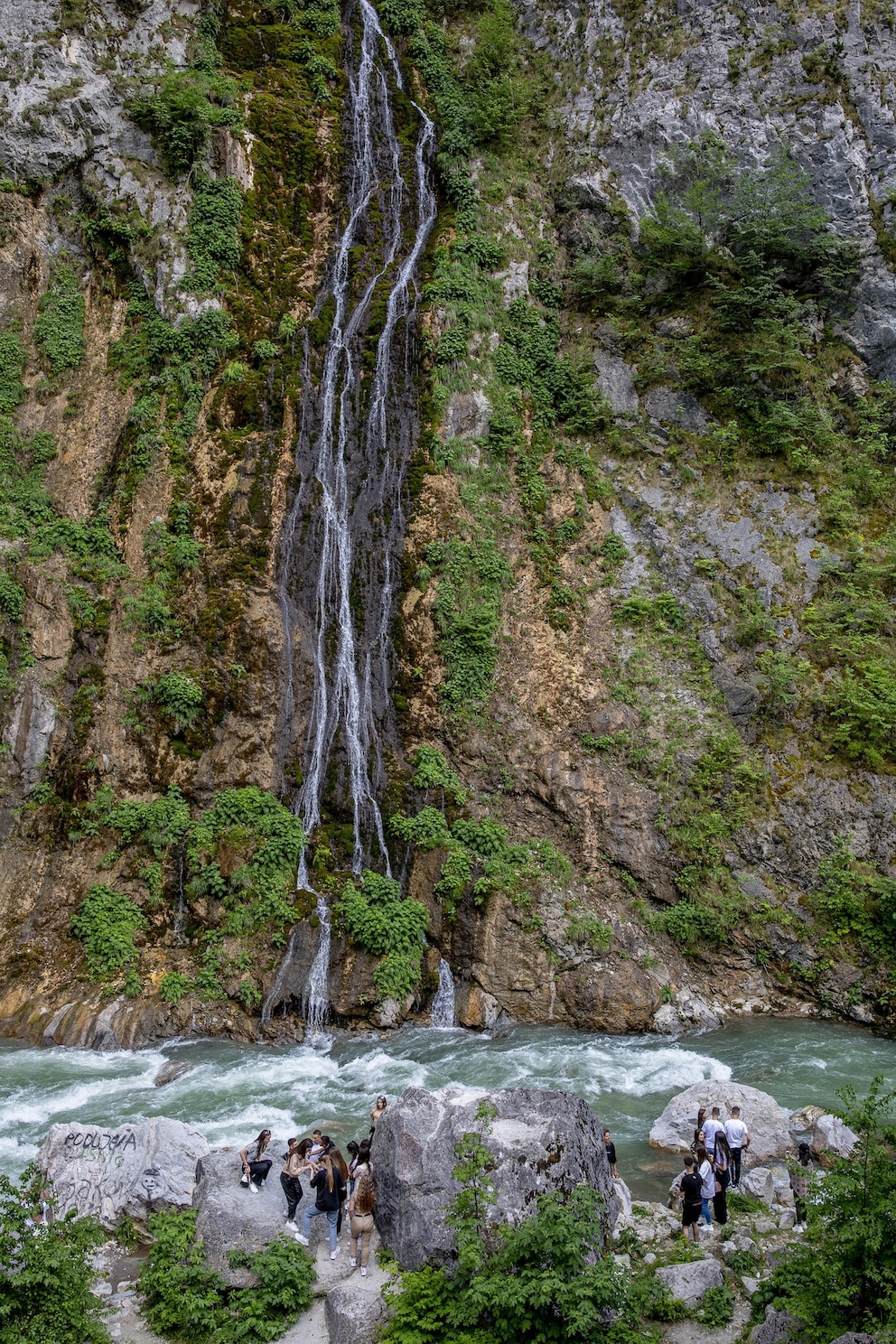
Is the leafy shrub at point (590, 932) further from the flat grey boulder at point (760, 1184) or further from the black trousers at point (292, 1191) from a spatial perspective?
the black trousers at point (292, 1191)

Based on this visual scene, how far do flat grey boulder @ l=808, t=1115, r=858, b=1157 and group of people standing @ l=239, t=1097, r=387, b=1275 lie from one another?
17.5 feet

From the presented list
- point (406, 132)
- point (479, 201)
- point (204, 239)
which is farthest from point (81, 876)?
point (406, 132)

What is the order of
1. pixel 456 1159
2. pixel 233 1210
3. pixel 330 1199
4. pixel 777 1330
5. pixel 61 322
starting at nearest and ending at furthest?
pixel 777 1330 < pixel 456 1159 < pixel 330 1199 < pixel 233 1210 < pixel 61 322

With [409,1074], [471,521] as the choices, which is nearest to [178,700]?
[471,521]

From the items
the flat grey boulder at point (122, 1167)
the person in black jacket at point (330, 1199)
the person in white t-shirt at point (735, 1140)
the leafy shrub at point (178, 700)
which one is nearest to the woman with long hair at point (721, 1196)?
the person in white t-shirt at point (735, 1140)

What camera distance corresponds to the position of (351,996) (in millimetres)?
15008

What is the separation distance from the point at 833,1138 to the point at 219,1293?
23.1 ft

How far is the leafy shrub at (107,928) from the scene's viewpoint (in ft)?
50.2

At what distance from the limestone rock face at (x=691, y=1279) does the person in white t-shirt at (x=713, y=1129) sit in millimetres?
1636

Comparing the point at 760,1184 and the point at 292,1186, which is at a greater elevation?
the point at 292,1186

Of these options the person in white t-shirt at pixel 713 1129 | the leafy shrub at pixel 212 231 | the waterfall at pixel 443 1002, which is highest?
the leafy shrub at pixel 212 231

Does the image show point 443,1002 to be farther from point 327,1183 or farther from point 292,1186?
point 327,1183

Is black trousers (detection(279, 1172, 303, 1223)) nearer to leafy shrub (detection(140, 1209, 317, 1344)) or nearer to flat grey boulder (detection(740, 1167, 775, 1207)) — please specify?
leafy shrub (detection(140, 1209, 317, 1344))

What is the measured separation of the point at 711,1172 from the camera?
8875 mm
